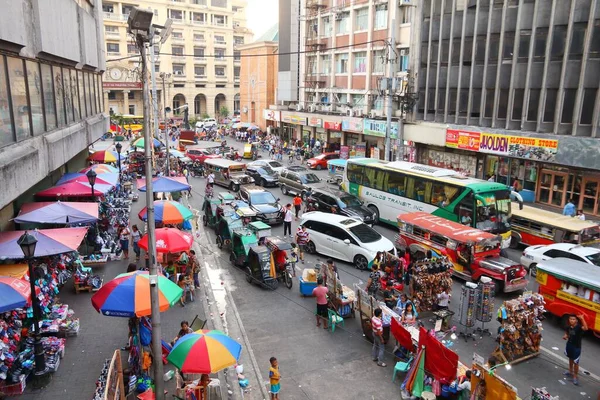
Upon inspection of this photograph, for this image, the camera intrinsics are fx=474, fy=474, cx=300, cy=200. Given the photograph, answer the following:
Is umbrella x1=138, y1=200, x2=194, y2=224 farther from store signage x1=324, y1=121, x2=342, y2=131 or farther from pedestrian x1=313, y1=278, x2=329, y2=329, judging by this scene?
store signage x1=324, y1=121, x2=342, y2=131

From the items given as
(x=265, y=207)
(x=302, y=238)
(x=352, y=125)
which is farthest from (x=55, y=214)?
(x=352, y=125)

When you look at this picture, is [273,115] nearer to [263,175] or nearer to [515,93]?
[263,175]

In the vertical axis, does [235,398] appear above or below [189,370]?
below

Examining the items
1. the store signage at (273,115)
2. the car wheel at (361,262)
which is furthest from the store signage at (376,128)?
the car wheel at (361,262)

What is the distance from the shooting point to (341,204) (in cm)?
2391

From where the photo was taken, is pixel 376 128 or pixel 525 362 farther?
pixel 376 128

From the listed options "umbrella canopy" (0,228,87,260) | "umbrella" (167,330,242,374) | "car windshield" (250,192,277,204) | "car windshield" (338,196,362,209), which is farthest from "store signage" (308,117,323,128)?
"umbrella" (167,330,242,374)

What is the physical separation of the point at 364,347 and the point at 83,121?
55.3 feet

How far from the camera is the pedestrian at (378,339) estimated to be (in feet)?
37.8

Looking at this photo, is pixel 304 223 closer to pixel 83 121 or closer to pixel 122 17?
pixel 83 121

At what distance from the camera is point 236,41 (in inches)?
3851

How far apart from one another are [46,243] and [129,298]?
396 cm

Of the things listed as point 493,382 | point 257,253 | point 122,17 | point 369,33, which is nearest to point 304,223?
point 257,253

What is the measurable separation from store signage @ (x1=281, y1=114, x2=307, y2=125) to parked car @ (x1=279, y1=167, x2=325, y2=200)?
22334 millimetres
